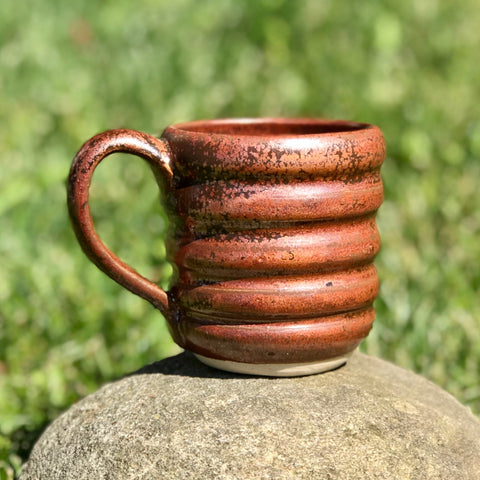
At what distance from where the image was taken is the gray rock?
167cm

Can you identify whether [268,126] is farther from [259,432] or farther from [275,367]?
[259,432]

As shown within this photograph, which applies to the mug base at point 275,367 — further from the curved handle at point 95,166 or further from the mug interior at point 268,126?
the mug interior at point 268,126

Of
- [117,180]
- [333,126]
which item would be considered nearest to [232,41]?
[117,180]

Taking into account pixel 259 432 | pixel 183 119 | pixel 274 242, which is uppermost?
pixel 183 119

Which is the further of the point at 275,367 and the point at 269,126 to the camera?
the point at 269,126

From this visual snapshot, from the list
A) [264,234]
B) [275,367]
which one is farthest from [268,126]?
[275,367]

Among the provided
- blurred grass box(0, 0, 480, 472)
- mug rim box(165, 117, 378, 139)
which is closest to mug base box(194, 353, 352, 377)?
mug rim box(165, 117, 378, 139)

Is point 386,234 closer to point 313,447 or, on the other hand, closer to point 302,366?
point 302,366

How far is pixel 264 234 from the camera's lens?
1.83 m

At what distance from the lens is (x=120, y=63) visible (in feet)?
17.1

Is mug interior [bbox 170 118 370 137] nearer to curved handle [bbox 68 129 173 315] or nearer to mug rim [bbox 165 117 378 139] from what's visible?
mug rim [bbox 165 117 378 139]

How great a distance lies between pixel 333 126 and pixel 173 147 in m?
0.53

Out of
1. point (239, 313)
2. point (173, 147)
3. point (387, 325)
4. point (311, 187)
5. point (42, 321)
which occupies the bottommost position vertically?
point (387, 325)

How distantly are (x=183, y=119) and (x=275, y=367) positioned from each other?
289 centimetres
